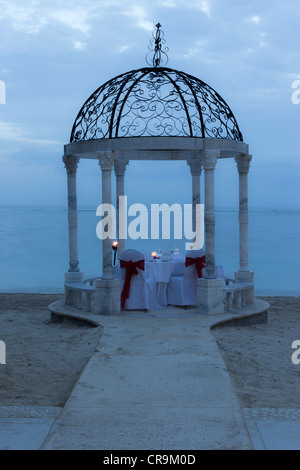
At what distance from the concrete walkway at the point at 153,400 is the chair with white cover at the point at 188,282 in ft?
7.41

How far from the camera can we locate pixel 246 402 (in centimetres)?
586

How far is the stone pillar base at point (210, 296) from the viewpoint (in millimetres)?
9891

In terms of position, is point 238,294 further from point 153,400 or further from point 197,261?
point 153,400

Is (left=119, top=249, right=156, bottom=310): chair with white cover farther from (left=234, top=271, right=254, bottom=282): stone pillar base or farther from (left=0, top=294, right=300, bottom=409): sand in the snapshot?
(left=234, top=271, right=254, bottom=282): stone pillar base

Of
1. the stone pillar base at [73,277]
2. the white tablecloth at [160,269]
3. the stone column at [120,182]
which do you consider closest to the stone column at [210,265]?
the white tablecloth at [160,269]

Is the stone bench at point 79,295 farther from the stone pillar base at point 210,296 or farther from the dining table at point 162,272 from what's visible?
the stone pillar base at point 210,296

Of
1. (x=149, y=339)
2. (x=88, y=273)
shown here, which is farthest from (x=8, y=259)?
(x=149, y=339)

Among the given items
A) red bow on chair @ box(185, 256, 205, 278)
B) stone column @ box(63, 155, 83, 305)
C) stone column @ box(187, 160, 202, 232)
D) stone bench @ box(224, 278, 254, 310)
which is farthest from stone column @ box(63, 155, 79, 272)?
stone bench @ box(224, 278, 254, 310)

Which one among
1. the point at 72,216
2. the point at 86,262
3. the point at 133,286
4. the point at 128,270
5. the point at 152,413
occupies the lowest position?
the point at 86,262

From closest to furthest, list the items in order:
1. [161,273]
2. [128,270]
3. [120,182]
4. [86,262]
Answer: [128,270], [161,273], [120,182], [86,262]

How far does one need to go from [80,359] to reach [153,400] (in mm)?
2366

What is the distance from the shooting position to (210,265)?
1005 centimetres

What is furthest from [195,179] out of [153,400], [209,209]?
[153,400]
